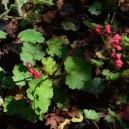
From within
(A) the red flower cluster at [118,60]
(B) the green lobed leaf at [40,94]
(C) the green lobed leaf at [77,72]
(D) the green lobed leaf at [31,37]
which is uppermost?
(A) the red flower cluster at [118,60]

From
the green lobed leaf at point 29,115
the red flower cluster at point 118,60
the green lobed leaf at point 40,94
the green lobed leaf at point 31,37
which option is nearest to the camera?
the red flower cluster at point 118,60

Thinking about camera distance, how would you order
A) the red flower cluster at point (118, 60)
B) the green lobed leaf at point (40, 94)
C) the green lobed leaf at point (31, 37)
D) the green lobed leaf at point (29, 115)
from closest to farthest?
the red flower cluster at point (118, 60), the green lobed leaf at point (40, 94), the green lobed leaf at point (29, 115), the green lobed leaf at point (31, 37)

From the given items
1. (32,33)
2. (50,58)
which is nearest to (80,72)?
(50,58)

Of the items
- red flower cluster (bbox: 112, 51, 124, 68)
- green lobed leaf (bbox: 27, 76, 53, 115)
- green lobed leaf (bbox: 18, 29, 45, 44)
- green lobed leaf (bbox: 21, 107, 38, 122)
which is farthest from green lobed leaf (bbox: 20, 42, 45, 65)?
red flower cluster (bbox: 112, 51, 124, 68)

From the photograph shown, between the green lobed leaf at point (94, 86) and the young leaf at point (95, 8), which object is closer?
the green lobed leaf at point (94, 86)

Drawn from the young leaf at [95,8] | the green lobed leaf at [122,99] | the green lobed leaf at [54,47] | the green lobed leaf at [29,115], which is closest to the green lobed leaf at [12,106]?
the green lobed leaf at [29,115]

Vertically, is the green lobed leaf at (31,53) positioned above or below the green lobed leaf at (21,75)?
above

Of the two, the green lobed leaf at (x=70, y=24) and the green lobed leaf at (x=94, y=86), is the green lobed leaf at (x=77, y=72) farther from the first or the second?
the green lobed leaf at (x=70, y=24)
